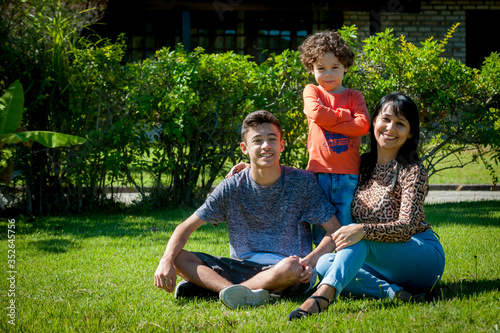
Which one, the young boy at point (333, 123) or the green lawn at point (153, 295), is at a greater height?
the young boy at point (333, 123)

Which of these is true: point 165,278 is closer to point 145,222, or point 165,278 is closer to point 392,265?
point 392,265

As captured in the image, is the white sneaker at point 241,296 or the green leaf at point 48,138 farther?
the green leaf at point 48,138

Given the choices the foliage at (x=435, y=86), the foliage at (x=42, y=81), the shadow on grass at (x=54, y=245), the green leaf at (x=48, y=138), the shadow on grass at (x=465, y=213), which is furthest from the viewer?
the foliage at (x=435, y=86)

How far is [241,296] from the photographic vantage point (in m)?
3.24

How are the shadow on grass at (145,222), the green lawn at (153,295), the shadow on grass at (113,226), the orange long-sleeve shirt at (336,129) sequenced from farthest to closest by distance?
the shadow on grass at (145,222), the shadow on grass at (113,226), the orange long-sleeve shirt at (336,129), the green lawn at (153,295)

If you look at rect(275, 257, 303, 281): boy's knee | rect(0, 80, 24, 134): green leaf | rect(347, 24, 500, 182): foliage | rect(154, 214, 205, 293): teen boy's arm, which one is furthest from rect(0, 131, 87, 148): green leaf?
rect(347, 24, 500, 182): foliage

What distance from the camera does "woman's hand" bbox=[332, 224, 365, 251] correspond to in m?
3.15

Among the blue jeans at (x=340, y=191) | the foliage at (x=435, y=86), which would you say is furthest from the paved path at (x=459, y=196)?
the blue jeans at (x=340, y=191)

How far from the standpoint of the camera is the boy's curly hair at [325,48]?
12.9 feet

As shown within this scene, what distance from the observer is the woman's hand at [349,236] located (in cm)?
315

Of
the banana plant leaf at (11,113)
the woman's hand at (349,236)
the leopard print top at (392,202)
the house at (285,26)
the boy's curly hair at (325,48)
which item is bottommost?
the woman's hand at (349,236)

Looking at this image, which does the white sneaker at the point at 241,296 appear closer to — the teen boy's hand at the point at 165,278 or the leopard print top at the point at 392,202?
the teen boy's hand at the point at 165,278

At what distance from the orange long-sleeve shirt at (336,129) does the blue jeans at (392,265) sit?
71 cm

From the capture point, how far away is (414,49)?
6.95 m
